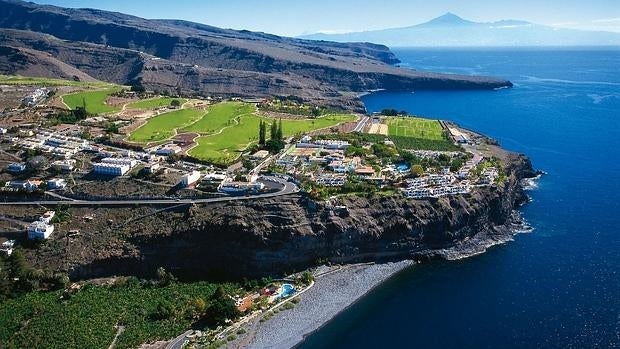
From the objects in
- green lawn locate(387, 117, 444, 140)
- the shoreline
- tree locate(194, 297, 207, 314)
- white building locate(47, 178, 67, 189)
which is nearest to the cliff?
the shoreline

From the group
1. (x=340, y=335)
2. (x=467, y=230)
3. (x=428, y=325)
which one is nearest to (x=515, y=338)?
(x=428, y=325)

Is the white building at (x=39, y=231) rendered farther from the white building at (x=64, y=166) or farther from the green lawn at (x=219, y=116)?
the green lawn at (x=219, y=116)

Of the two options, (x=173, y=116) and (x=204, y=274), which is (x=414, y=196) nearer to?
(x=204, y=274)

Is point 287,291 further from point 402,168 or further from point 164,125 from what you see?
point 164,125

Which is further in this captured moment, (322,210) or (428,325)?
(322,210)

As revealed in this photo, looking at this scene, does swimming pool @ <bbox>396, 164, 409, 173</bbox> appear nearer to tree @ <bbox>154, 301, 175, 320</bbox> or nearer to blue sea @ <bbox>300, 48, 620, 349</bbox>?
blue sea @ <bbox>300, 48, 620, 349</bbox>

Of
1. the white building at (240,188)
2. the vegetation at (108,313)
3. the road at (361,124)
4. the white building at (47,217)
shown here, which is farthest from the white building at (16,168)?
the road at (361,124)
